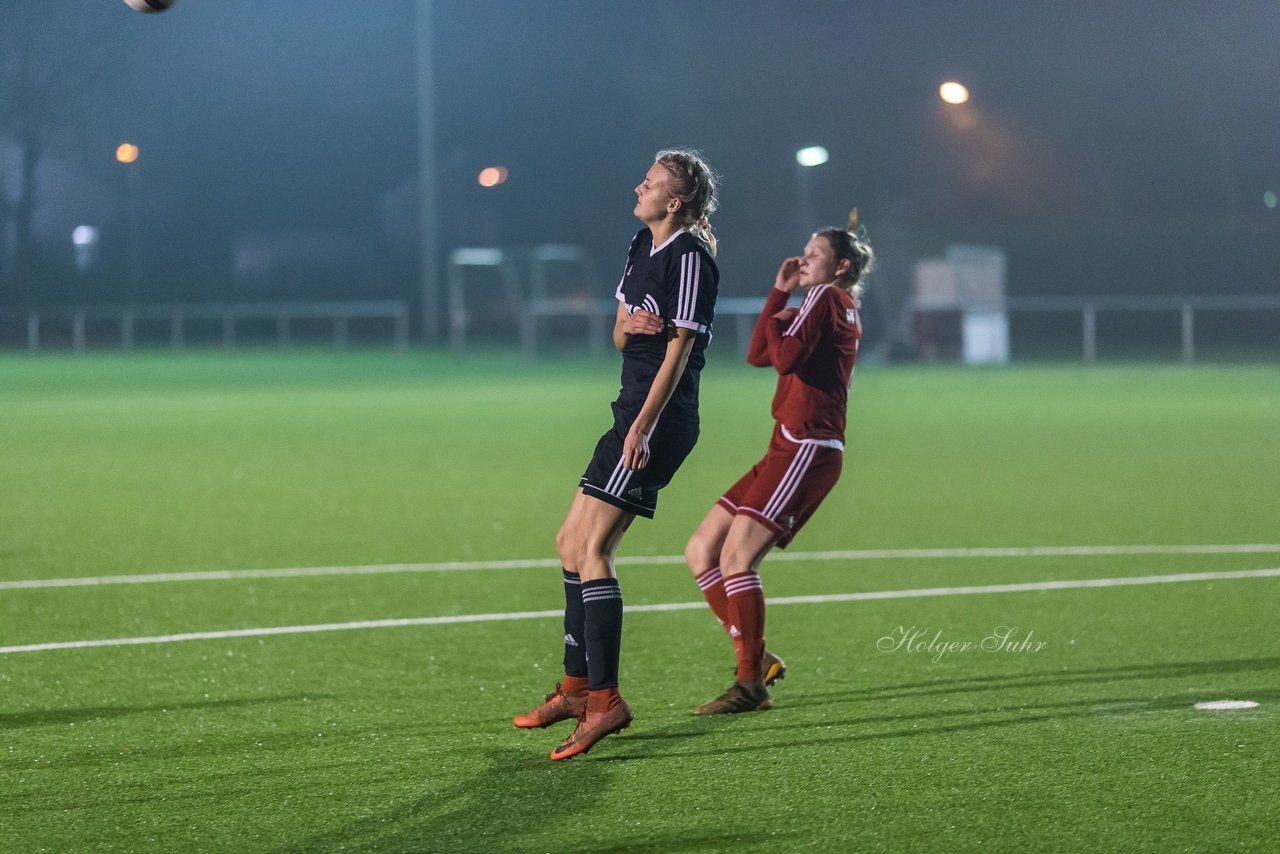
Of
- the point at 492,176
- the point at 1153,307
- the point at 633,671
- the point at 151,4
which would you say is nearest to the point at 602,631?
the point at 633,671

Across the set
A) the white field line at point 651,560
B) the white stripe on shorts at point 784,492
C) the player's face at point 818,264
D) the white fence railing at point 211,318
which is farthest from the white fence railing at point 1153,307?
the white stripe on shorts at point 784,492

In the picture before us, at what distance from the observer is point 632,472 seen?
5.35 m

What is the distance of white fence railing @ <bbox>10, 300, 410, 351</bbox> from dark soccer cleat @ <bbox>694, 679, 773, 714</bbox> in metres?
39.1

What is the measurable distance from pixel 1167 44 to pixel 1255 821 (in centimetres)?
4220

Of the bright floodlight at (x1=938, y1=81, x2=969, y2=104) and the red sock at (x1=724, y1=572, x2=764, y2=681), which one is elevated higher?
the bright floodlight at (x1=938, y1=81, x2=969, y2=104)

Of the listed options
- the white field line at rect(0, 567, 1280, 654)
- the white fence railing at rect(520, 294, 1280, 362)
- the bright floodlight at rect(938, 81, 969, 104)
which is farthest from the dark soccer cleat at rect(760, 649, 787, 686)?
the white fence railing at rect(520, 294, 1280, 362)

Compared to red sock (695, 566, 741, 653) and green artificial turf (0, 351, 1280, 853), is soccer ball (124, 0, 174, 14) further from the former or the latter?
red sock (695, 566, 741, 653)

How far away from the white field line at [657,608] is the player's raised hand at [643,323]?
2.82 metres

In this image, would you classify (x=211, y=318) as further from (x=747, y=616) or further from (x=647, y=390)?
(x=647, y=390)

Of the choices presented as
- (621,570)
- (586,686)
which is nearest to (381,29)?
(621,570)

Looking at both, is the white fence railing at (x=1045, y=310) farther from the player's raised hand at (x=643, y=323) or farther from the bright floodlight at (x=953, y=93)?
the player's raised hand at (x=643, y=323)

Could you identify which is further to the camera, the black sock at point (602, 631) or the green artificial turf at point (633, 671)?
the black sock at point (602, 631)

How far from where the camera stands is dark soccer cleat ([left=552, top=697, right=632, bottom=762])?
5.19m

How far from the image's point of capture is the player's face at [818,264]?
20.7 feet
